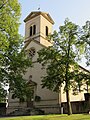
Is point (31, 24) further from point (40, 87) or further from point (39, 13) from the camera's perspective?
point (40, 87)

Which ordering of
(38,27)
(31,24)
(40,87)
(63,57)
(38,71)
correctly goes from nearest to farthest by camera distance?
(63,57) → (40,87) → (38,71) → (38,27) → (31,24)

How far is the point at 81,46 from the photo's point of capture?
2419cm

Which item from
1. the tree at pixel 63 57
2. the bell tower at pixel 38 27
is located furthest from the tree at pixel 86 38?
the bell tower at pixel 38 27

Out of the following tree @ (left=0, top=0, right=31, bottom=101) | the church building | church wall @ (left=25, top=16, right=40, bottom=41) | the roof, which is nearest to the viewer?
tree @ (left=0, top=0, right=31, bottom=101)

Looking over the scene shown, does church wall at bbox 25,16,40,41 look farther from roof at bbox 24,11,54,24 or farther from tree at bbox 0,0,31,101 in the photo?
tree at bbox 0,0,31,101

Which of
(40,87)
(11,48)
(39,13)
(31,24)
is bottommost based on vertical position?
(40,87)

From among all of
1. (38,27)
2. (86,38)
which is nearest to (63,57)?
(86,38)

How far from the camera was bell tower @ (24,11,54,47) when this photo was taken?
37500mm

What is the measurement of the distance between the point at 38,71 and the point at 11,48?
13.4 m

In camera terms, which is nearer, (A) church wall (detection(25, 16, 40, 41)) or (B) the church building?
(B) the church building

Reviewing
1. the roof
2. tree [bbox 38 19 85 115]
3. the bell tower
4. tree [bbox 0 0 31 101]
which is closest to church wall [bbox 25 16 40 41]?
the bell tower

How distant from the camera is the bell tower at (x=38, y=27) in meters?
37.5

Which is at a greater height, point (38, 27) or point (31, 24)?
point (31, 24)

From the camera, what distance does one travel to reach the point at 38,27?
3816 centimetres
